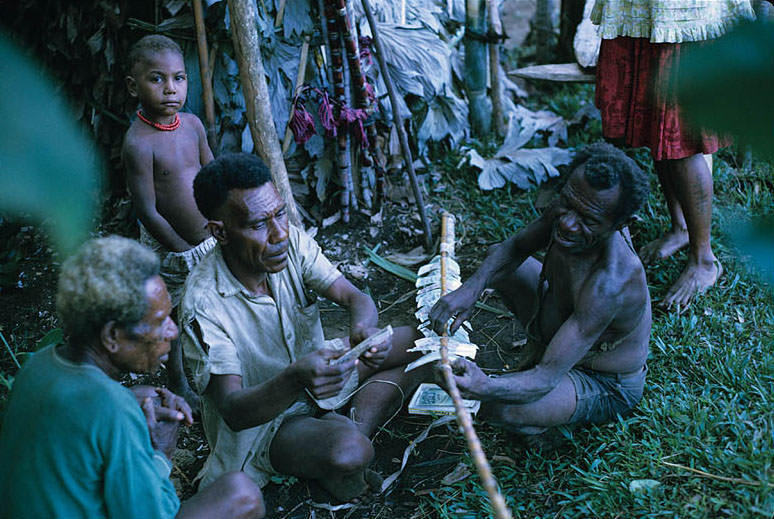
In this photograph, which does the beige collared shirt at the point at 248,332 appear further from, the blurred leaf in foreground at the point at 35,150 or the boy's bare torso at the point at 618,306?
the blurred leaf in foreground at the point at 35,150

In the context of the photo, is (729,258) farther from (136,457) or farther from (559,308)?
(136,457)

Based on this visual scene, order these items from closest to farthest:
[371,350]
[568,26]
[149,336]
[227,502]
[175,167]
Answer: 1. [149,336]
2. [227,502]
3. [371,350]
4. [175,167]
5. [568,26]

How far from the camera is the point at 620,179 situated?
2.55m

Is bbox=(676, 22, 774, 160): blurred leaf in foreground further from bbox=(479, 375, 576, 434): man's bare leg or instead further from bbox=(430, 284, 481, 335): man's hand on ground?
bbox=(430, 284, 481, 335): man's hand on ground

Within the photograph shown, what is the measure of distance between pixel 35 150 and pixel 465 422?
141 cm

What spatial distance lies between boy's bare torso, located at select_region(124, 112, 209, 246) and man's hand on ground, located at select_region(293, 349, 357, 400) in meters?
1.27

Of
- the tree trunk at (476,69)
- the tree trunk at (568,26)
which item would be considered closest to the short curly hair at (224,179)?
the tree trunk at (476,69)

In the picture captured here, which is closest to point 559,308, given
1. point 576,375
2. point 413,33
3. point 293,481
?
point 576,375

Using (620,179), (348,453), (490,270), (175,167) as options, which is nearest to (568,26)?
(490,270)

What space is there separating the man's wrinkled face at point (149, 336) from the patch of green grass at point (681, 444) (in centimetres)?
132

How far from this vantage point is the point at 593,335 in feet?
8.55

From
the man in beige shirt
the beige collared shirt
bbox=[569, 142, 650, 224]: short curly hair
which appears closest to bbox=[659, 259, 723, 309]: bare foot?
bbox=[569, 142, 650, 224]: short curly hair

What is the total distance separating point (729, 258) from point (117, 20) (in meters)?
4.00

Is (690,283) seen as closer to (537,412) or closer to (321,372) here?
(537,412)
